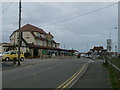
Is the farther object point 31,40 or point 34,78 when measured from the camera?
point 31,40

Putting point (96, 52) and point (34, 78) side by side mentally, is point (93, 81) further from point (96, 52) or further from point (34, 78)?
point (96, 52)

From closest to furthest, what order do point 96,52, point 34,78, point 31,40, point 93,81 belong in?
1. point 93,81
2. point 34,78
3. point 96,52
4. point 31,40

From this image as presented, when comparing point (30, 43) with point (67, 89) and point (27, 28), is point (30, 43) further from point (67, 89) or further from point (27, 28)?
point (67, 89)

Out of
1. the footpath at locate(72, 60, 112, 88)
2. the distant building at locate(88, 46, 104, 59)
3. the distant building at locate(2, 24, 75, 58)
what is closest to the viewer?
the footpath at locate(72, 60, 112, 88)

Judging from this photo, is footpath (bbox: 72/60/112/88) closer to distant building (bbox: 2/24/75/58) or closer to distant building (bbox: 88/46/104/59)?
distant building (bbox: 88/46/104/59)

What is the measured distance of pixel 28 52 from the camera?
63.2 m

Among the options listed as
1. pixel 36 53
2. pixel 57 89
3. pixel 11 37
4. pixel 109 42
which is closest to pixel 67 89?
pixel 57 89

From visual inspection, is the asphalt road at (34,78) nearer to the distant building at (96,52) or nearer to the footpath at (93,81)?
the footpath at (93,81)

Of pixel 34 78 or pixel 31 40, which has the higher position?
pixel 31 40

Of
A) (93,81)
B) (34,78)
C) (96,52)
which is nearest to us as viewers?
(93,81)

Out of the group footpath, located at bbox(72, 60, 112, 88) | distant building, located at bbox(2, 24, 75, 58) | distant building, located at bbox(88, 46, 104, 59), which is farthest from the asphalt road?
distant building, located at bbox(2, 24, 75, 58)

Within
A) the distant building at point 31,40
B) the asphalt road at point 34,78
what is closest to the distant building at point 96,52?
the distant building at point 31,40

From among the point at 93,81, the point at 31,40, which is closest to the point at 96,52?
the point at 31,40

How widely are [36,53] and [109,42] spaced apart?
43.7 m
